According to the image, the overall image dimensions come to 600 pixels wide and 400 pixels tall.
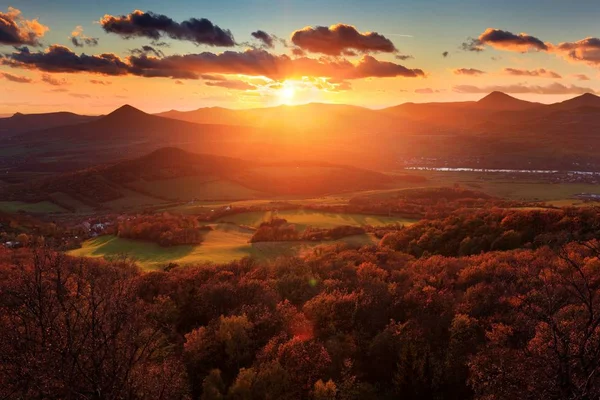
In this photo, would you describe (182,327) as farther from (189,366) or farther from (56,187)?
(56,187)

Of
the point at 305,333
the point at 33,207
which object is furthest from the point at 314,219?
the point at 33,207

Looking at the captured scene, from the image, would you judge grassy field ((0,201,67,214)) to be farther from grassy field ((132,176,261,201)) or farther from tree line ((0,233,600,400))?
tree line ((0,233,600,400))

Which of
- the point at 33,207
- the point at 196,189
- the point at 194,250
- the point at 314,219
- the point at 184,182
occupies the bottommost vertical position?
the point at 33,207

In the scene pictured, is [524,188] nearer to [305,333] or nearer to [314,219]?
[314,219]

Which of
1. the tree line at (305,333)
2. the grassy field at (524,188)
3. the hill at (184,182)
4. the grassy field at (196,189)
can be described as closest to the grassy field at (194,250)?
the tree line at (305,333)

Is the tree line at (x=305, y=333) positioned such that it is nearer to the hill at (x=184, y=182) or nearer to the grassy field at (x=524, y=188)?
the grassy field at (x=524, y=188)

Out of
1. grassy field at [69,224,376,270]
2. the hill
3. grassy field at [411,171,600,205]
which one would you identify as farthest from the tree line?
the hill

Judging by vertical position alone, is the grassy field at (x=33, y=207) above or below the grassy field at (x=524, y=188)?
below
